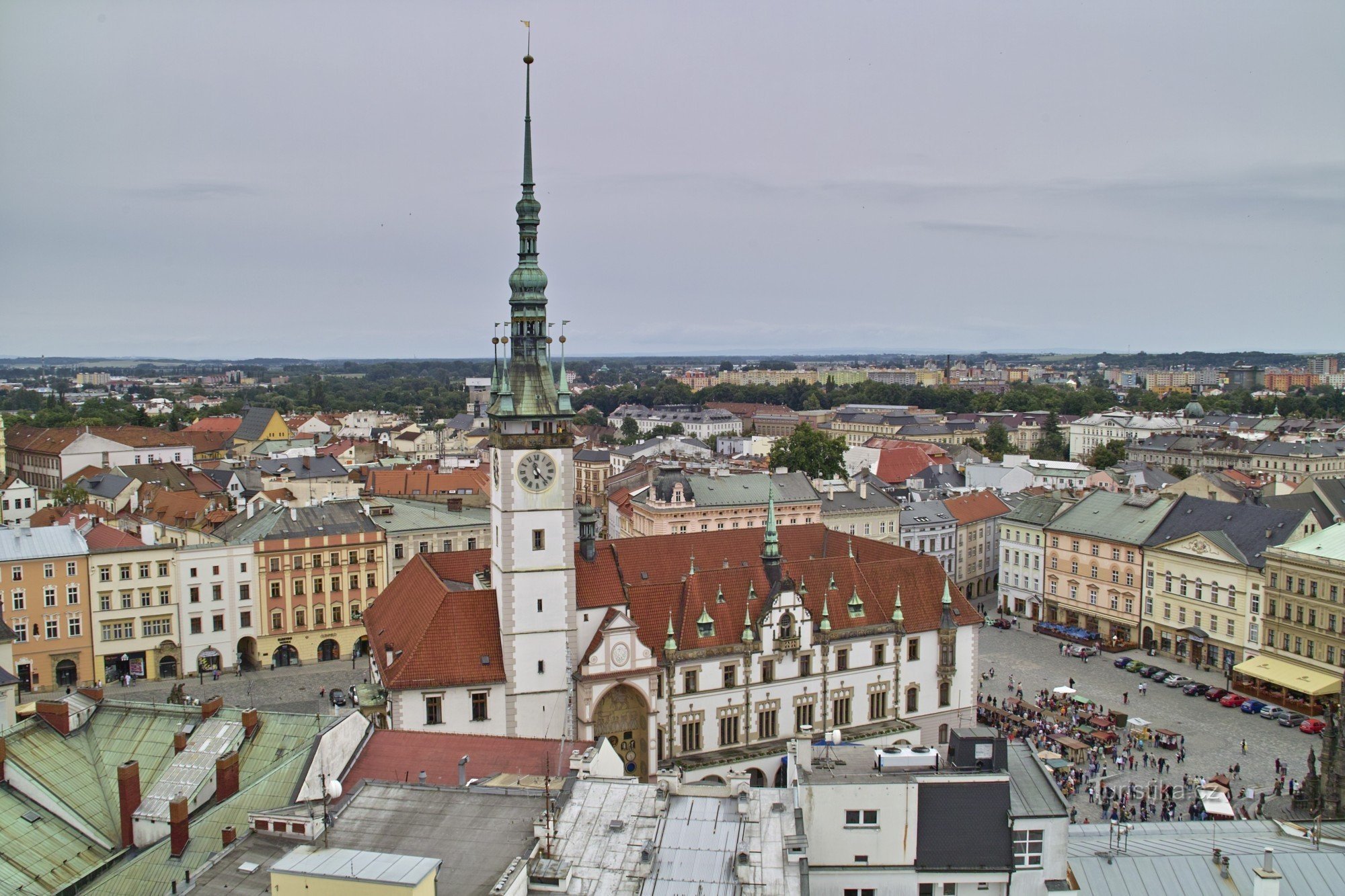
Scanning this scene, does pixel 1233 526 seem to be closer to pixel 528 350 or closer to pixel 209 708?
pixel 528 350

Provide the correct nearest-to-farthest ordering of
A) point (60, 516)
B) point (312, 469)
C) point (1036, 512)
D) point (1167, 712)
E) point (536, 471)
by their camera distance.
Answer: point (536, 471) → point (1167, 712) → point (60, 516) → point (1036, 512) → point (312, 469)

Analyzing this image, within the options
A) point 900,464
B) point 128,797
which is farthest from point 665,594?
point 900,464

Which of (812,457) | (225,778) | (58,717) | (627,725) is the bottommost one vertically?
(627,725)

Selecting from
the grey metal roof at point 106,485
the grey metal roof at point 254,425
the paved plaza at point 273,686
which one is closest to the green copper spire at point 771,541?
the paved plaza at point 273,686

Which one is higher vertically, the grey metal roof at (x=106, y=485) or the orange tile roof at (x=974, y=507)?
the grey metal roof at (x=106, y=485)

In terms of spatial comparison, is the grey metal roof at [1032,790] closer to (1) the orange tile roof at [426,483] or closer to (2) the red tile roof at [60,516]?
(2) the red tile roof at [60,516]

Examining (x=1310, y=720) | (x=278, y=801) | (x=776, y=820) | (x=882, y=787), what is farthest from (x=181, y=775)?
(x=1310, y=720)

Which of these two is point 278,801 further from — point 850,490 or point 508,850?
point 850,490
